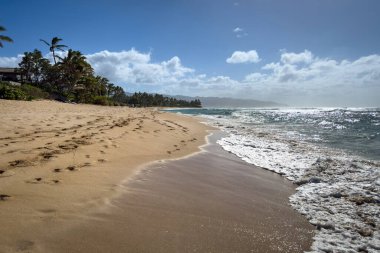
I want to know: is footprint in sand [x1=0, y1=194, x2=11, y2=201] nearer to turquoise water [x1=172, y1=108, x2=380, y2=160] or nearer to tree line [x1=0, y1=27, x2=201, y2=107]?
turquoise water [x1=172, y1=108, x2=380, y2=160]

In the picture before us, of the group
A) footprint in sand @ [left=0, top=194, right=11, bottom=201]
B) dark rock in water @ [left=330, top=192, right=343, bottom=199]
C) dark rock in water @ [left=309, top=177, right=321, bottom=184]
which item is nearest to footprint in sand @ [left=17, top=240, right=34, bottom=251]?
footprint in sand @ [left=0, top=194, right=11, bottom=201]

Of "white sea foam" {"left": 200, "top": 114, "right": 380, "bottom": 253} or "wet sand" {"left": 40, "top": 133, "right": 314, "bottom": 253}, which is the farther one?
"white sea foam" {"left": 200, "top": 114, "right": 380, "bottom": 253}

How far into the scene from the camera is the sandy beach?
2688 millimetres

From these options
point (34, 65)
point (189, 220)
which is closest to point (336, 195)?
point (189, 220)

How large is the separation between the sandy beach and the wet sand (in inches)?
0.5

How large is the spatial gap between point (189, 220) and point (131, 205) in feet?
2.90

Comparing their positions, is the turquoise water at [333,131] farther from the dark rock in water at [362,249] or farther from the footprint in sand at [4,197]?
the footprint in sand at [4,197]

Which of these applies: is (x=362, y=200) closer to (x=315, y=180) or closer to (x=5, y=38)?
(x=315, y=180)

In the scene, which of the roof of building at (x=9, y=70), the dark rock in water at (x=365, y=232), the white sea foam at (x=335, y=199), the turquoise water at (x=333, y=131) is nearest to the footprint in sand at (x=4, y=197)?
the white sea foam at (x=335, y=199)

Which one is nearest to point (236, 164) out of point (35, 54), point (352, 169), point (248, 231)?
point (352, 169)

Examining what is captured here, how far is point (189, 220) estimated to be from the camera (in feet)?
11.1

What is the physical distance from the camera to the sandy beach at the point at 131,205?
269 centimetres

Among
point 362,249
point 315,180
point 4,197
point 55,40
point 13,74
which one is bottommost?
point 362,249

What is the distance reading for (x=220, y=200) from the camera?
4250 millimetres
